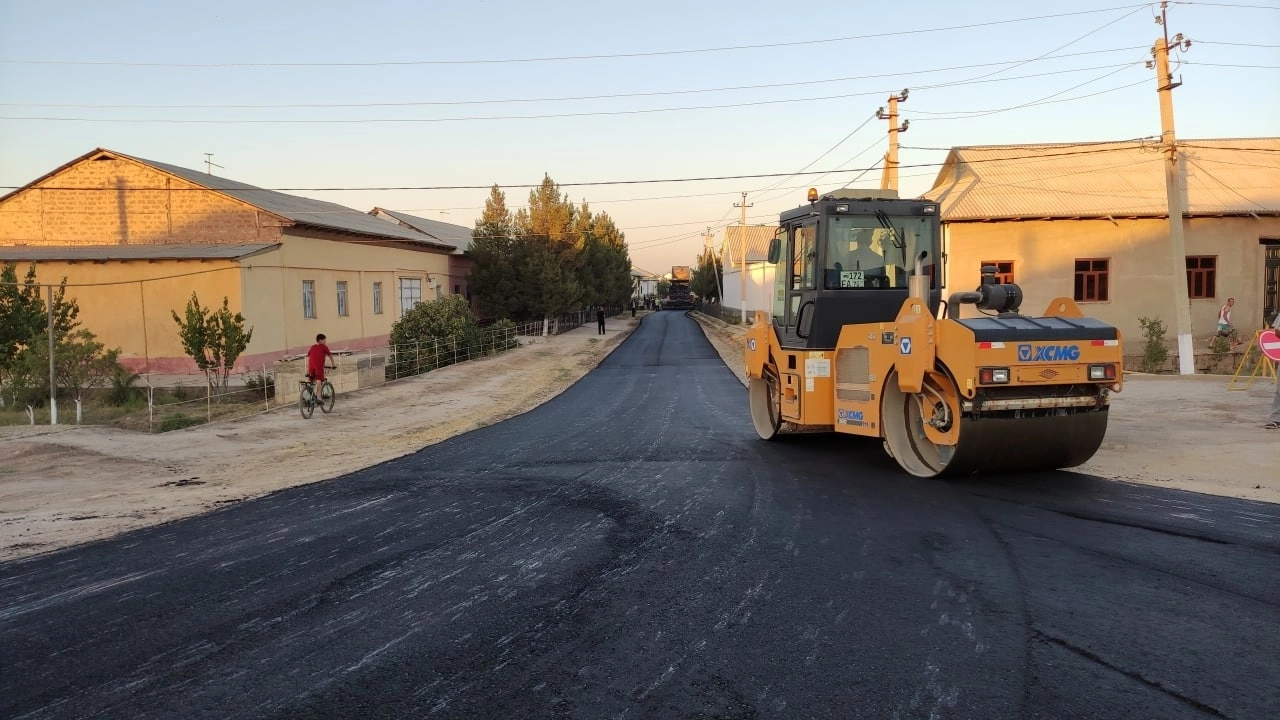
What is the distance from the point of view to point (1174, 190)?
21.6 m

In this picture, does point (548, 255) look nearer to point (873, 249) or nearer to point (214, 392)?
point (214, 392)

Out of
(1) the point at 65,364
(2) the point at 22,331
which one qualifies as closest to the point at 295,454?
(1) the point at 65,364

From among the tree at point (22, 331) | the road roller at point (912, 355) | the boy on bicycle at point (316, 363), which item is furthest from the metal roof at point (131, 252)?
the road roller at point (912, 355)

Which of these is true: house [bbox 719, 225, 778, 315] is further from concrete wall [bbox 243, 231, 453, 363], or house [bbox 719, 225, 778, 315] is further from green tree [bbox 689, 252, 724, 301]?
concrete wall [bbox 243, 231, 453, 363]

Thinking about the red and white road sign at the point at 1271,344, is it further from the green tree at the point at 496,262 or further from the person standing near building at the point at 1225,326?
the green tree at the point at 496,262

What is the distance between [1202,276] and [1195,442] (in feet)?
78.9

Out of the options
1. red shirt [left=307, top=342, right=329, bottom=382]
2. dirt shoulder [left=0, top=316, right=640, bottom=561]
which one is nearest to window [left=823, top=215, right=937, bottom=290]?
dirt shoulder [left=0, top=316, right=640, bottom=561]

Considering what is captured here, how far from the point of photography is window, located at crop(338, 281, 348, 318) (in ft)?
112

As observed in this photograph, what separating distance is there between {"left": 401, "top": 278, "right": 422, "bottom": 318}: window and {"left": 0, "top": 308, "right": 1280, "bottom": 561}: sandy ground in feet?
71.7

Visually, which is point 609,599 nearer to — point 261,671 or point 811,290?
point 261,671

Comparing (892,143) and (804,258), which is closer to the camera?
(804,258)

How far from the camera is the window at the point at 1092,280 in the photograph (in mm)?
30562

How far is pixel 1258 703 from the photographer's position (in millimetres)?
3838

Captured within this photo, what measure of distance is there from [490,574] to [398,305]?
36.3 metres
